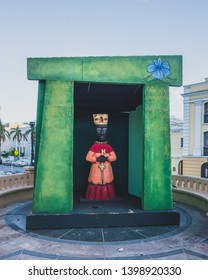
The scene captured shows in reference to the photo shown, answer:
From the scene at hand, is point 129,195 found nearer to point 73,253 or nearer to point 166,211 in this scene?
point 166,211

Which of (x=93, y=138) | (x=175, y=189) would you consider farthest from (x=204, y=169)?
(x=93, y=138)

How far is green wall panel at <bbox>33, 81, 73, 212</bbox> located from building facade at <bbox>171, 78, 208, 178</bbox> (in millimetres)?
21342

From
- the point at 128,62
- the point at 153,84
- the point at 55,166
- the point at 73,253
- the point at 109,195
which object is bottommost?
the point at 73,253

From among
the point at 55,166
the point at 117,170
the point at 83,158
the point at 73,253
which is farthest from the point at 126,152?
the point at 73,253

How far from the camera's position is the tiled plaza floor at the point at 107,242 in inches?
236

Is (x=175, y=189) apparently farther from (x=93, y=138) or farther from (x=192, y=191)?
(x=93, y=138)

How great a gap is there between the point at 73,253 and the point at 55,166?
2597 millimetres

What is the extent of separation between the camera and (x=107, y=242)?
6738 millimetres

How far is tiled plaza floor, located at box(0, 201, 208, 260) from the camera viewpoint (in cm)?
598

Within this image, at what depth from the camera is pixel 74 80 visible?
7980mm

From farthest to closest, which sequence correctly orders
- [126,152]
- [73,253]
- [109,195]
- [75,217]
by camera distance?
[126,152], [109,195], [75,217], [73,253]

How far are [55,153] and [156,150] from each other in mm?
2976

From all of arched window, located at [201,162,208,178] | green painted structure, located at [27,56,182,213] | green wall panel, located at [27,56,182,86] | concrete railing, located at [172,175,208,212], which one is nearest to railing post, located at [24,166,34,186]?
green painted structure, located at [27,56,182,213]

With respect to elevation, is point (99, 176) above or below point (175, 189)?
above
